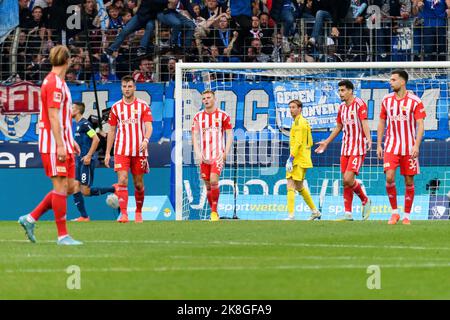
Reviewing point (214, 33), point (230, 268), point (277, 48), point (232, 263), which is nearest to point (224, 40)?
Answer: point (214, 33)

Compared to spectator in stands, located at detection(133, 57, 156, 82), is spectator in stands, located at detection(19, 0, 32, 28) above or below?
above

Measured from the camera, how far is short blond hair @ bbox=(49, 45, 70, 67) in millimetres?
13578

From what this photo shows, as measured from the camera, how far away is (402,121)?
18.8 meters

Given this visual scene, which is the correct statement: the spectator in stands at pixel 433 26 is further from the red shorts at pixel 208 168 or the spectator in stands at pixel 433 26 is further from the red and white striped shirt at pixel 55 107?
the red and white striped shirt at pixel 55 107

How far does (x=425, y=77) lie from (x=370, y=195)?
261 centimetres

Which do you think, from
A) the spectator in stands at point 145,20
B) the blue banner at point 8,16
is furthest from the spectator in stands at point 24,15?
the spectator in stands at point 145,20

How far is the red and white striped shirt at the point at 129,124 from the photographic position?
19922 mm

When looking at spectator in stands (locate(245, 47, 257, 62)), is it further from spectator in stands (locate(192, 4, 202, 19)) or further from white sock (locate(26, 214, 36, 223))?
white sock (locate(26, 214, 36, 223))

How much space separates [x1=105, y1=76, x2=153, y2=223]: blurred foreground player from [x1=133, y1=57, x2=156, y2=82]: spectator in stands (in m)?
5.58

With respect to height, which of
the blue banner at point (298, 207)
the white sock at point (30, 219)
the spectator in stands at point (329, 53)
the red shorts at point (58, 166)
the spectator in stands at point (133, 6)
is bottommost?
the blue banner at point (298, 207)

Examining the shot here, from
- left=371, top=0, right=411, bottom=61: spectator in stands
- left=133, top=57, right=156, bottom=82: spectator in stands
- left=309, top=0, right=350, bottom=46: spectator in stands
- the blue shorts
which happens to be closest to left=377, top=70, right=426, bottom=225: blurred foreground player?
the blue shorts

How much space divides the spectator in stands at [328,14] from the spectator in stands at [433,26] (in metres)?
1.60

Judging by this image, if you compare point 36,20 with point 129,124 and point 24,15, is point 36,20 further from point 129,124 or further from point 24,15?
point 129,124
